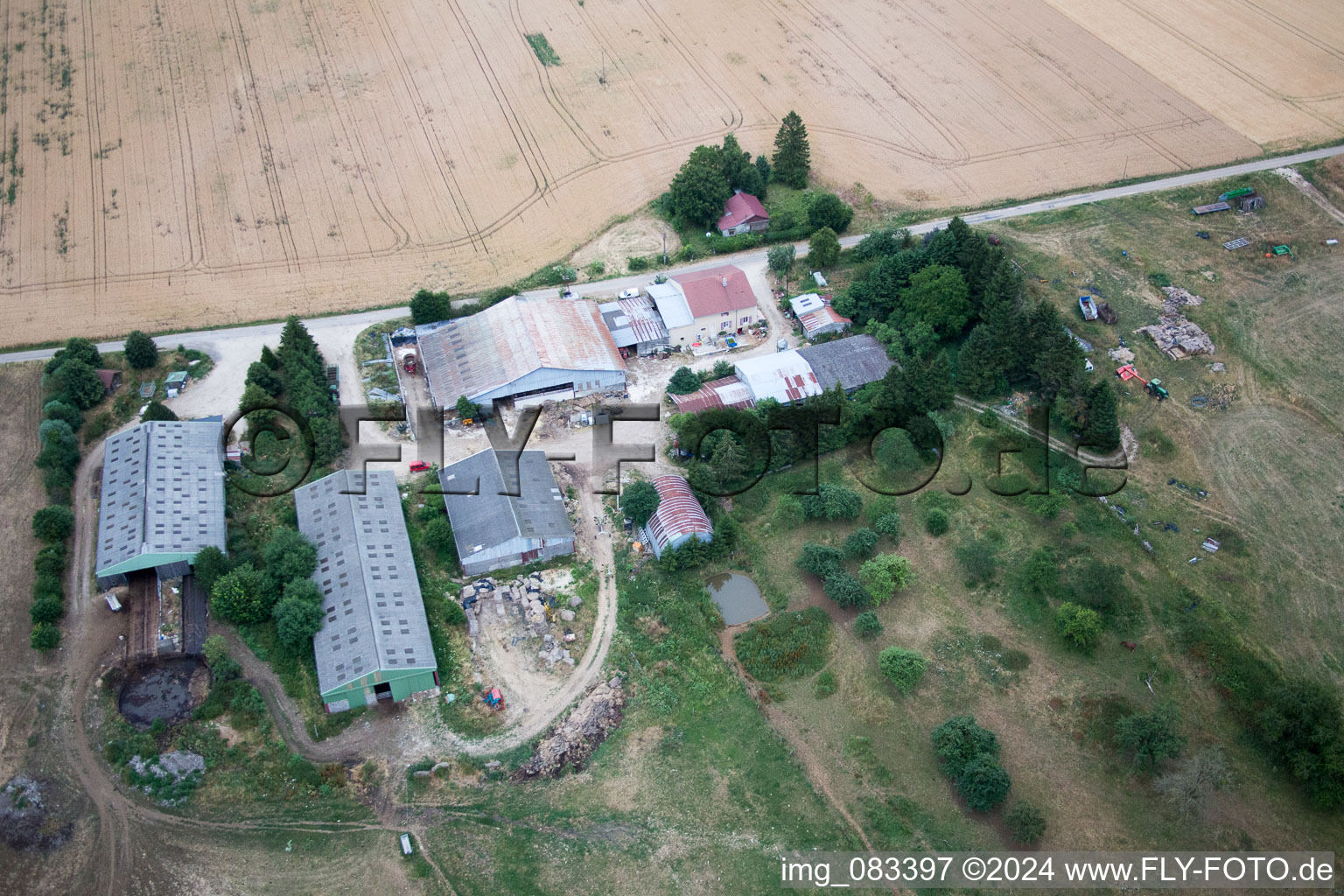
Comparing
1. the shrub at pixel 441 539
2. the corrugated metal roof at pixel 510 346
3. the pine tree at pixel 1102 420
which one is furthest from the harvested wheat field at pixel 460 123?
the pine tree at pixel 1102 420

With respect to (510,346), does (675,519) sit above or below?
below

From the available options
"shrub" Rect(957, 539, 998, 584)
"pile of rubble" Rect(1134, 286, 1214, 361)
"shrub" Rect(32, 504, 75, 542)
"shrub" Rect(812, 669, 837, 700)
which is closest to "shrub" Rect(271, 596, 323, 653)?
"shrub" Rect(32, 504, 75, 542)

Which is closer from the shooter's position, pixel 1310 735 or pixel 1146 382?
pixel 1310 735

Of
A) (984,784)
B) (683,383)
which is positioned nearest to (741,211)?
(683,383)

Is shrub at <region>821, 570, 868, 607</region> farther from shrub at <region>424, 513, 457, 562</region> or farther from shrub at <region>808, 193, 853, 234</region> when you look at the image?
shrub at <region>808, 193, 853, 234</region>

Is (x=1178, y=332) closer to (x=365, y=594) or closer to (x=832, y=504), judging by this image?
(x=832, y=504)

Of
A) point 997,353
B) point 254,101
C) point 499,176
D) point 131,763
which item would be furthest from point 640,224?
point 131,763

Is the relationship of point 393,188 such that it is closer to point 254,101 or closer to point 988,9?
point 254,101

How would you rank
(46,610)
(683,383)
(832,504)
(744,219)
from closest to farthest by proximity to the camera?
(46,610) < (832,504) < (683,383) < (744,219)
